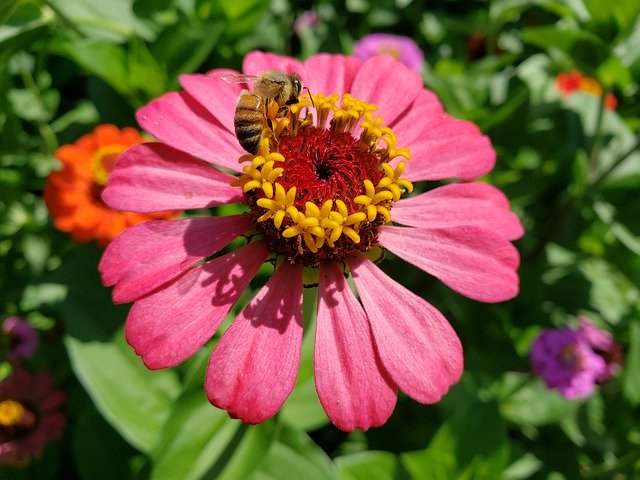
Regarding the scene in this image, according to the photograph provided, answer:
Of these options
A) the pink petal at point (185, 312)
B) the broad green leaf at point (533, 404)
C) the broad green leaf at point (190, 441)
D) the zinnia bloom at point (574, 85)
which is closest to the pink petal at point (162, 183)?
the pink petal at point (185, 312)

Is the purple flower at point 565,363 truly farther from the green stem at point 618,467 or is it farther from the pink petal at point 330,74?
the pink petal at point 330,74

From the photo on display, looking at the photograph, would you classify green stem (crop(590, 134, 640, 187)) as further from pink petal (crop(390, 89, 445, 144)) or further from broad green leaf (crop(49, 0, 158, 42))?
broad green leaf (crop(49, 0, 158, 42))

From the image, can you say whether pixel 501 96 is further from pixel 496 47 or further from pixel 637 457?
pixel 637 457

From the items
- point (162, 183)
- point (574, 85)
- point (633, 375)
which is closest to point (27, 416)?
point (162, 183)

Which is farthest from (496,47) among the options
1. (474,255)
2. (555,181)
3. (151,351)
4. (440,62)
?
(151,351)

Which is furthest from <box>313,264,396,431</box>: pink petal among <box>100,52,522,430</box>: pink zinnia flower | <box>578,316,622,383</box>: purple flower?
<box>578,316,622,383</box>: purple flower

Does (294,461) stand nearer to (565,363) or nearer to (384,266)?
(384,266)
